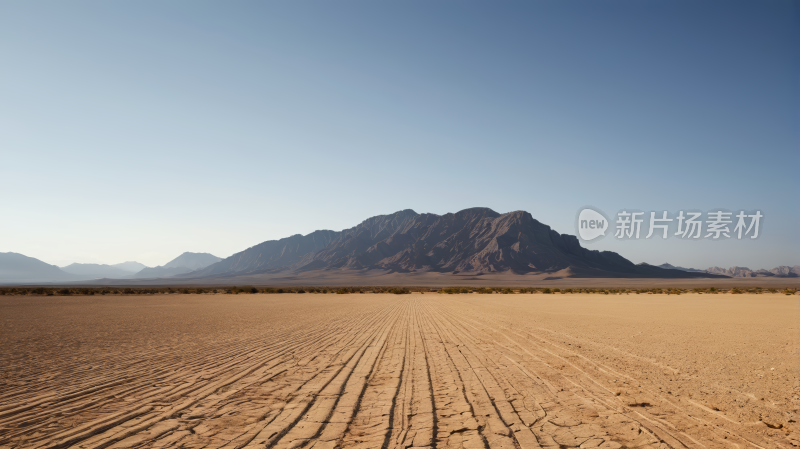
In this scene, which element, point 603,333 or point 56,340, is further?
point 603,333

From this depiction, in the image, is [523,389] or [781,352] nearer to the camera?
[523,389]

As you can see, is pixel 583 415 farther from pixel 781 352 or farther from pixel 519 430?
pixel 781 352

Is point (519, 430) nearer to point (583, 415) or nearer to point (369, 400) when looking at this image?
point (583, 415)

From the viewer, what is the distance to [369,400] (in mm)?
5590

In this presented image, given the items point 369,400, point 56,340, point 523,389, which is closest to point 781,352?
point 523,389

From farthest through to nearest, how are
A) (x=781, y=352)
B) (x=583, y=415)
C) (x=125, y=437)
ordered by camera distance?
(x=781, y=352)
(x=583, y=415)
(x=125, y=437)

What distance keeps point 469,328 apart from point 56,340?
1398 centimetres

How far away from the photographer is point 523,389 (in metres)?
6.14

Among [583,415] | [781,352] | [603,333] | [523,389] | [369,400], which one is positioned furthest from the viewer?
[603,333]

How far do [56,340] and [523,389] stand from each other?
47.8 ft

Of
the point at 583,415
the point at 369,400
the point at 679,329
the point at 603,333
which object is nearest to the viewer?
the point at 583,415

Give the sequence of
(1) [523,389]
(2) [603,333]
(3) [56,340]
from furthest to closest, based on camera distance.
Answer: (2) [603,333], (3) [56,340], (1) [523,389]

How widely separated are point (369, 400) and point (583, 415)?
287 centimetres

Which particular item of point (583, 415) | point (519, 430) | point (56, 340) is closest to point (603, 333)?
point (583, 415)
